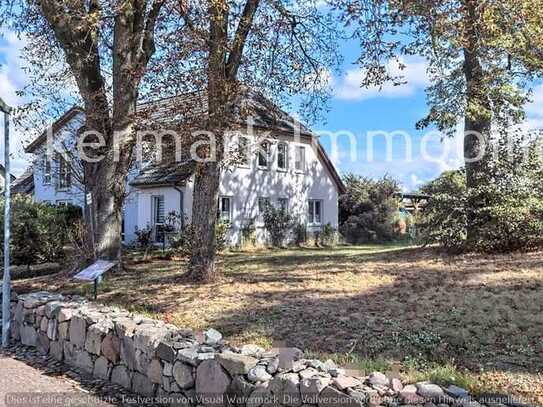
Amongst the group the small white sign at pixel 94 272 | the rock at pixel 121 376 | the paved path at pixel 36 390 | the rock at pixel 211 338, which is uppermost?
the small white sign at pixel 94 272

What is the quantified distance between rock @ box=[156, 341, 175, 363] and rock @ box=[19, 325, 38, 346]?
3260 millimetres

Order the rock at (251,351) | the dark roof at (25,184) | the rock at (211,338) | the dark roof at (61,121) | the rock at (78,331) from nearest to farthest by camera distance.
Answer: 1. the rock at (251,351)
2. the rock at (211,338)
3. the rock at (78,331)
4. the dark roof at (61,121)
5. the dark roof at (25,184)

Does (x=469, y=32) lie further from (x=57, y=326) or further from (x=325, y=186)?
(x=325, y=186)

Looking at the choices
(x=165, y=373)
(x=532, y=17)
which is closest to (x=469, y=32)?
(x=532, y=17)

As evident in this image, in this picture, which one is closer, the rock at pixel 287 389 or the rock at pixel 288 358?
the rock at pixel 287 389

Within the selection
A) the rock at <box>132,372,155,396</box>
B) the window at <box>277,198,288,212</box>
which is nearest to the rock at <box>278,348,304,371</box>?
the rock at <box>132,372,155,396</box>

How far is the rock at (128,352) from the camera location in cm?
573

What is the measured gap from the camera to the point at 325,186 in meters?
28.1

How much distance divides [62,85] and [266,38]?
200 inches

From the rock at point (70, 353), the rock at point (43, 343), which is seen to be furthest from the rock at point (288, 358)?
the rock at point (43, 343)

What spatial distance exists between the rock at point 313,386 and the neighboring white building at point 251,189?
13.4 m

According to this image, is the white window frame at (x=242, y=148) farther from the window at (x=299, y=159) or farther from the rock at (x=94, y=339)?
the window at (x=299, y=159)

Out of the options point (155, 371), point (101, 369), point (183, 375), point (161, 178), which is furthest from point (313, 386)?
point (161, 178)

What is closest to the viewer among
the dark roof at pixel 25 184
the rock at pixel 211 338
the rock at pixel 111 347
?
the rock at pixel 211 338
